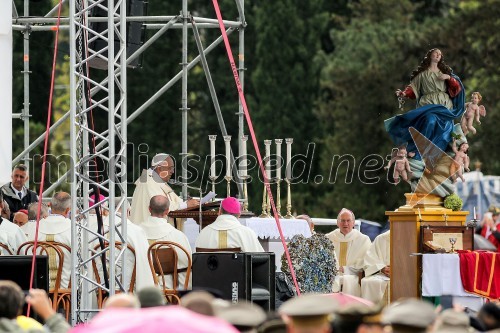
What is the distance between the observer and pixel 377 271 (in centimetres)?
1819

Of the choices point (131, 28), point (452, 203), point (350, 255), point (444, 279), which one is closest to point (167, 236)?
point (444, 279)

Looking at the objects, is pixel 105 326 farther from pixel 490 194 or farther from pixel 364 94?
pixel 364 94

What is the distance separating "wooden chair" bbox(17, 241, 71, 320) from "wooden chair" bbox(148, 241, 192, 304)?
0.84 metres

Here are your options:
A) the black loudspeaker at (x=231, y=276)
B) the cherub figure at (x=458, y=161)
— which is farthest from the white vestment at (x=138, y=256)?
the cherub figure at (x=458, y=161)

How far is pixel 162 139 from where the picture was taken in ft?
128

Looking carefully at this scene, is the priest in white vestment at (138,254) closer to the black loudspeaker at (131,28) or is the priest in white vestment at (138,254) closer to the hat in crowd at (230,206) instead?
the hat in crowd at (230,206)

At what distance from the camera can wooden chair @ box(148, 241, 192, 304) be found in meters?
14.7

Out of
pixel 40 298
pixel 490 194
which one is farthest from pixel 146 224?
pixel 490 194

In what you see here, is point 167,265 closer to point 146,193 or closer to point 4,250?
point 4,250

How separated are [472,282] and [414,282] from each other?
2.21ft

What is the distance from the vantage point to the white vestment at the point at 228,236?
15.8 m

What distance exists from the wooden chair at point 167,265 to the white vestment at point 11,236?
5.03 ft

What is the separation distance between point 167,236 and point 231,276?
1590 mm

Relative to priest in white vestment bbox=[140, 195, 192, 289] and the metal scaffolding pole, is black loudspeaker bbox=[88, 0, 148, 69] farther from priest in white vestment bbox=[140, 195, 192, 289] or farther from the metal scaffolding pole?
the metal scaffolding pole
